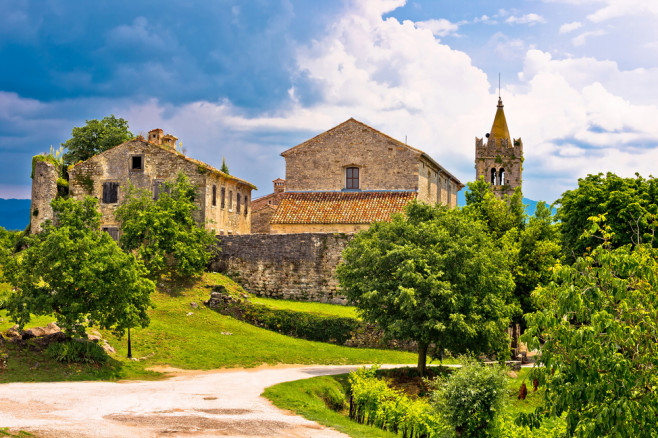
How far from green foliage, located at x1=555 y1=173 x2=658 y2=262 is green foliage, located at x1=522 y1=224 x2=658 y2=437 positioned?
28.8m

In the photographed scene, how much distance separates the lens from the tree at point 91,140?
60750 mm

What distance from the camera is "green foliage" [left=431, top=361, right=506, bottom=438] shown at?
55.9ft

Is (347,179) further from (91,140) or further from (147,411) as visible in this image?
(147,411)

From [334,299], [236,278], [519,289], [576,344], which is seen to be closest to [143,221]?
[236,278]

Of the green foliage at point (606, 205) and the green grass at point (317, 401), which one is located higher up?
the green foliage at point (606, 205)

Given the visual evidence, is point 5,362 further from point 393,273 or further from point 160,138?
point 160,138

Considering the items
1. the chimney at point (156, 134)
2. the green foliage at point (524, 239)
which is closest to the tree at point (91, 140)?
the chimney at point (156, 134)

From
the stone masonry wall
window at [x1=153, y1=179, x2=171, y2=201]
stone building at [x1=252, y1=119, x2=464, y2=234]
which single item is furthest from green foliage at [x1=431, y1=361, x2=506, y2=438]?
the stone masonry wall

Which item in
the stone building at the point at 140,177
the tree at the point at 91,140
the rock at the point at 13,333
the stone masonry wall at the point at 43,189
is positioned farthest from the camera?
the tree at the point at 91,140

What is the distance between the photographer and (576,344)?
11273 mm

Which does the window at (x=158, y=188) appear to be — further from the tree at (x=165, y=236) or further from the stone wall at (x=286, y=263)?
the stone wall at (x=286, y=263)

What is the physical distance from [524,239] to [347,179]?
18.5m

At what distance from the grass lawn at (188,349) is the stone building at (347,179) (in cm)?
1053

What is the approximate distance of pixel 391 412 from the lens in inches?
779
